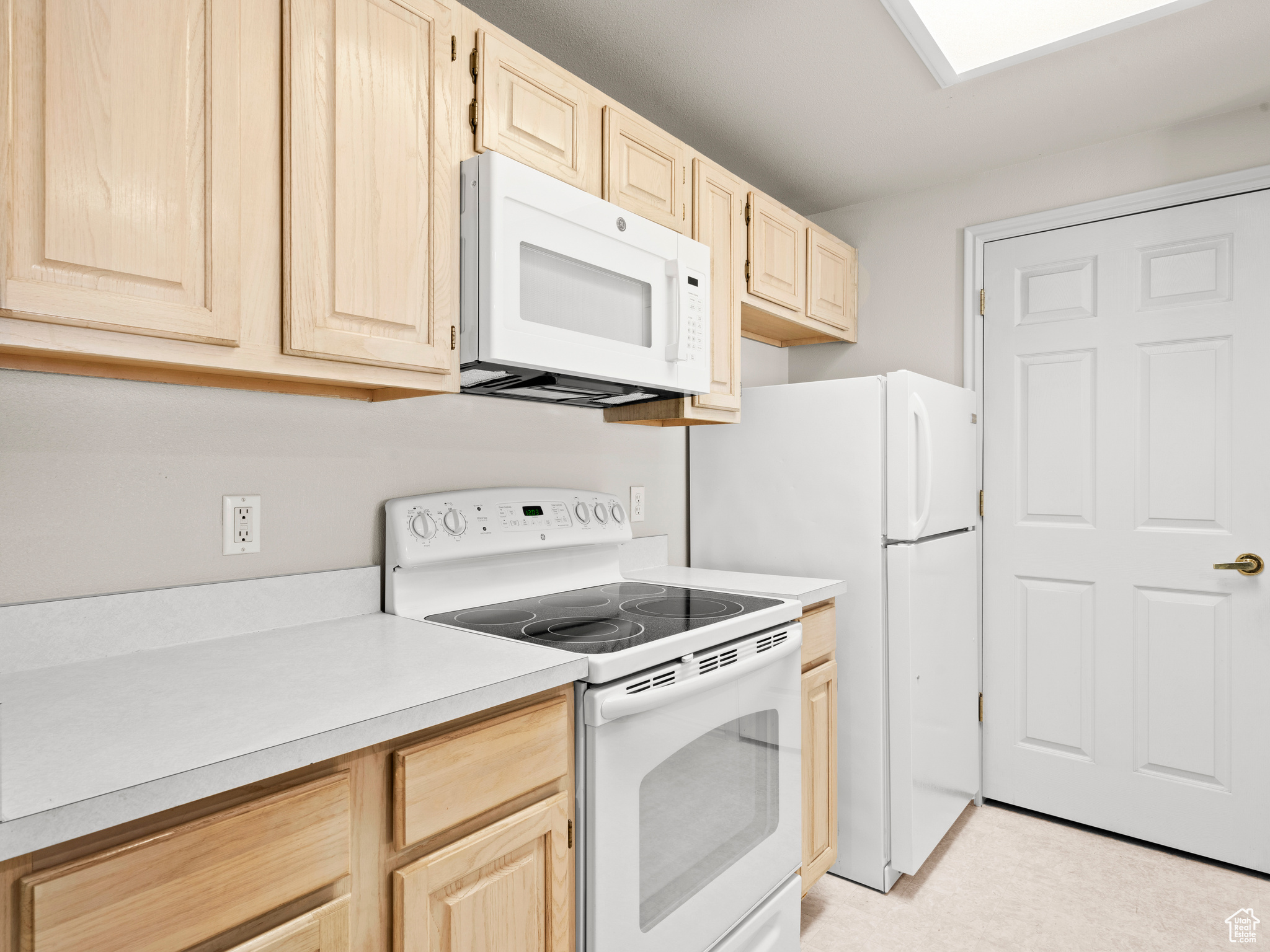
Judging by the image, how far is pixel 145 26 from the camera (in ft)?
3.26

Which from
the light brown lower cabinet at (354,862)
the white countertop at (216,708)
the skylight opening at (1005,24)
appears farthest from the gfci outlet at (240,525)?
the skylight opening at (1005,24)

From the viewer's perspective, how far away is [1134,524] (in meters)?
2.40

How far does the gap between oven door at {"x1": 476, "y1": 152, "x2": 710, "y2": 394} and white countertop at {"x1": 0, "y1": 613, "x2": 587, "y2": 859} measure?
0.61 meters

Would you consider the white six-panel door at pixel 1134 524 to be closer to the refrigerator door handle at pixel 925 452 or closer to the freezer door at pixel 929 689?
the freezer door at pixel 929 689

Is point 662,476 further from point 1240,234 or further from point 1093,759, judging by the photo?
point 1240,234

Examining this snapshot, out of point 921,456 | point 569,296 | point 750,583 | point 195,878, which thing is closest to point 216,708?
point 195,878

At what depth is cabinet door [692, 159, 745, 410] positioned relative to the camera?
6.71 feet

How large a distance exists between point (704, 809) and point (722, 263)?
1.50 m

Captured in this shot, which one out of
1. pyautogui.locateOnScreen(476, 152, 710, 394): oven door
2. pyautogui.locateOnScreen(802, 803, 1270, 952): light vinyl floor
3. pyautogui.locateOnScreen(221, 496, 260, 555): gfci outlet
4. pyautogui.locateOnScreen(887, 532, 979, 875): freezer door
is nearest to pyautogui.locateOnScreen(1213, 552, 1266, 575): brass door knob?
pyautogui.locateOnScreen(887, 532, 979, 875): freezer door

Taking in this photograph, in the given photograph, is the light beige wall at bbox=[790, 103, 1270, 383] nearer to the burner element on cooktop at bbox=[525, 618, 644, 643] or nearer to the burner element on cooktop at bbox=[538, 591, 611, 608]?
the burner element on cooktop at bbox=[538, 591, 611, 608]

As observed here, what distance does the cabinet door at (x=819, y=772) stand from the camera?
1.94 metres

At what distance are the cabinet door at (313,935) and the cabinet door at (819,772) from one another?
131cm

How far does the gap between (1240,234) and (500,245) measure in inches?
92.7

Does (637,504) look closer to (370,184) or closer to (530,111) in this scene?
(530,111)
